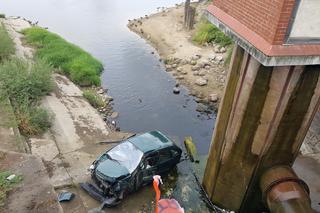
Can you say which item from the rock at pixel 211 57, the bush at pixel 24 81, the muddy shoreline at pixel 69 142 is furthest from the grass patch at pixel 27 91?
the rock at pixel 211 57

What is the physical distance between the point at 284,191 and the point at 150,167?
16.8ft

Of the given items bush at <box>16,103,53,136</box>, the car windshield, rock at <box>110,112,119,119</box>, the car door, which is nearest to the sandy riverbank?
rock at <box>110,112,119,119</box>

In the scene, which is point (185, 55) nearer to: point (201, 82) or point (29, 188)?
point (201, 82)

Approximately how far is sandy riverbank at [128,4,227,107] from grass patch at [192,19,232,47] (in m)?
0.54

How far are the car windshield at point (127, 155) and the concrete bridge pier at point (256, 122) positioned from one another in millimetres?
2912

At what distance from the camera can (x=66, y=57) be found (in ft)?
86.2

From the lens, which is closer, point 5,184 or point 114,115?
point 5,184

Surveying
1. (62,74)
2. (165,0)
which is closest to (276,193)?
(62,74)

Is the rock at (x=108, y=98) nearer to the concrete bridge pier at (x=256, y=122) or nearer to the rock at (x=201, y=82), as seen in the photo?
the rock at (x=201, y=82)

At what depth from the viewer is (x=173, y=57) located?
29094mm

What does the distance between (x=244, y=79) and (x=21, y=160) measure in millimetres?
7292

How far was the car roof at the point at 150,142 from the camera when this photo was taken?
1411 cm

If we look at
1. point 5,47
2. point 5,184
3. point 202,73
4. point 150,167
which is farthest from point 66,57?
point 5,184

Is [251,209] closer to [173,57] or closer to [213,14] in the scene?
[213,14]
